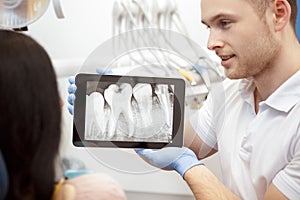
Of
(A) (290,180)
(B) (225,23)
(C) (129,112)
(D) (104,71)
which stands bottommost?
(A) (290,180)

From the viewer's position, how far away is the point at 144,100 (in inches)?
56.7

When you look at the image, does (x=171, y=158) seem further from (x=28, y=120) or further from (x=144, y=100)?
(x=28, y=120)

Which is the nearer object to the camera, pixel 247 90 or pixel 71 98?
pixel 71 98

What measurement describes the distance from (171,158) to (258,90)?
358 millimetres

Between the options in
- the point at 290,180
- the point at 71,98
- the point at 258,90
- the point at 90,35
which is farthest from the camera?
the point at 90,35

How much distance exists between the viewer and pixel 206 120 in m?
1.69

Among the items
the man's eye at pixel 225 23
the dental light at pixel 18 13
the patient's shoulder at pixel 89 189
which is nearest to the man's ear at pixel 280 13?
the man's eye at pixel 225 23

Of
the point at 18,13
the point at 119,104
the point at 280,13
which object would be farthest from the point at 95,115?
the point at 280,13

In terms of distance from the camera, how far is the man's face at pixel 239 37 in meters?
1.48

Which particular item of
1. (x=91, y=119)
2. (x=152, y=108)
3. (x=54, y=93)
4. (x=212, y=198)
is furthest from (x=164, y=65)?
(x=54, y=93)

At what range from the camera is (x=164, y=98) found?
1417 mm

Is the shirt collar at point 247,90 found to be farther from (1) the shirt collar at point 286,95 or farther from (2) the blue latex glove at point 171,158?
(2) the blue latex glove at point 171,158

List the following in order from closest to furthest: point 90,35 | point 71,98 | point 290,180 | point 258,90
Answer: point 290,180 → point 71,98 → point 258,90 → point 90,35

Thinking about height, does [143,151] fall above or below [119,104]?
below
